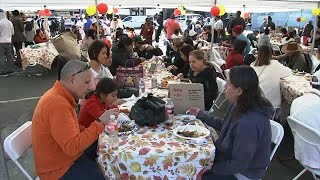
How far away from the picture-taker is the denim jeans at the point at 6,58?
8230 millimetres

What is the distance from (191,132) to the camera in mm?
2105

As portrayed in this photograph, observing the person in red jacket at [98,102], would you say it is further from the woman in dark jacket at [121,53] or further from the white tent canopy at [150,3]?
the white tent canopy at [150,3]

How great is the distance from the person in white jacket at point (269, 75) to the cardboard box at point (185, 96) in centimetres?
165

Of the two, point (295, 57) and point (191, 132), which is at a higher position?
point (295, 57)

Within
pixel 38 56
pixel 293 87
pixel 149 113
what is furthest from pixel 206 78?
pixel 38 56

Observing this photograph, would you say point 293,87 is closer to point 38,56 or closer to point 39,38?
point 38,56

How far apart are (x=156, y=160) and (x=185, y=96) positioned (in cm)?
81

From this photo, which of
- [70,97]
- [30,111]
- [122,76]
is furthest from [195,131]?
[30,111]

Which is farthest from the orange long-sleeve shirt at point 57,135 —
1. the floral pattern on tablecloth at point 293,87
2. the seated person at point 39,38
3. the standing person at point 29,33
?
the standing person at point 29,33

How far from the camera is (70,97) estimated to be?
1.95m

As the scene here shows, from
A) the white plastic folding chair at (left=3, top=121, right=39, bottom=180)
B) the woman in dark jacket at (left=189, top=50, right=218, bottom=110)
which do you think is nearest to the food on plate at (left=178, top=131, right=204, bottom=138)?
the white plastic folding chair at (left=3, top=121, right=39, bottom=180)

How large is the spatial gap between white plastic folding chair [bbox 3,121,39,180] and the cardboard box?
107 cm

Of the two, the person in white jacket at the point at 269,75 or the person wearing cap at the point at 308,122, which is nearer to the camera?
the person wearing cap at the point at 308,122

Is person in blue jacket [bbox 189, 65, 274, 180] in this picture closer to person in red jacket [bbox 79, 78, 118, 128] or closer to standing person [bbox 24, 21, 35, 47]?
person in red jacket [bbox 79, 78, 118, 128]
